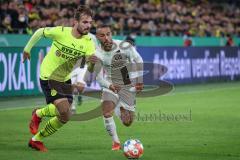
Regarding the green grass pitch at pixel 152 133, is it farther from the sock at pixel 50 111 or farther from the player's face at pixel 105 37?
the player's face at pixel 105 37

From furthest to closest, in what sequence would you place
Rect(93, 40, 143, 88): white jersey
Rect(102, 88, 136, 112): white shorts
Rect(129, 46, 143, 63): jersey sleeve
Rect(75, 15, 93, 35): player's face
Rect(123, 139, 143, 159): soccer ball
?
Rect(102, 88, 136, 112): white shorts < Rect(129, 46, 143, 63): jersey sleeve < Rect(93, 40, 143, 88): white jersey < Rect(75, 15, 93, 35): player's face < Rect(123, 139, 143, 159): soccer ball

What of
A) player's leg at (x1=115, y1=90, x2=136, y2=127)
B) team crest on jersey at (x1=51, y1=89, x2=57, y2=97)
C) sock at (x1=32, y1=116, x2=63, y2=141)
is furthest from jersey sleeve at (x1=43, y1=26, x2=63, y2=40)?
player's leg at (x1=115, y1=90, x2=136, y2=127)

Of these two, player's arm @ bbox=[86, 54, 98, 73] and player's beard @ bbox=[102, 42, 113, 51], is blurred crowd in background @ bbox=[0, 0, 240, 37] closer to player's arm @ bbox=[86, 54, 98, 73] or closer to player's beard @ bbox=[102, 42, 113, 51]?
player's beard @ bbox=[102, 42, 113, 51]

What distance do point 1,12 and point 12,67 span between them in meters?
3.87

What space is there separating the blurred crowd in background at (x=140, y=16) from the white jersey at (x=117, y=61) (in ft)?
40.4

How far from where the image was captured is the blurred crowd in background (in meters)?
25.3

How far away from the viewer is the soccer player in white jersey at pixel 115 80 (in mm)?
11703

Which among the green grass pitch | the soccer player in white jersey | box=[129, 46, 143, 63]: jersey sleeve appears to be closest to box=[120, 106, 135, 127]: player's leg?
the soccer player in white jersey

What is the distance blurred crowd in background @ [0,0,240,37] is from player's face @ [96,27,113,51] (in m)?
13.2

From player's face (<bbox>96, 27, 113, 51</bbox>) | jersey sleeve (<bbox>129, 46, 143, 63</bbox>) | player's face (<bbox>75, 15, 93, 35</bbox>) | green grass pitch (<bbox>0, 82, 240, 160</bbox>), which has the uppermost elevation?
player's face (<bbox>75, 15, 93, 35</bbox>)

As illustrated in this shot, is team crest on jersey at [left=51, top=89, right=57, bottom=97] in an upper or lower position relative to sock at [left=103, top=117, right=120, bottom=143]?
upper

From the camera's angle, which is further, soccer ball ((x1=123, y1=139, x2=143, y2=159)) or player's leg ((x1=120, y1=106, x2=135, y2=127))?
player's leg ((x1=120, y1=106, x2=135, y2=127))

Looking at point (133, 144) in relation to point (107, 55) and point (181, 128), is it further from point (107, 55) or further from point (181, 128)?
point (181, 128)

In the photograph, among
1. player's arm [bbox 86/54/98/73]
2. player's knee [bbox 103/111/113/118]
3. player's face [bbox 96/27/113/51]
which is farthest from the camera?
player's knee [bbox 103/111/113/118]
